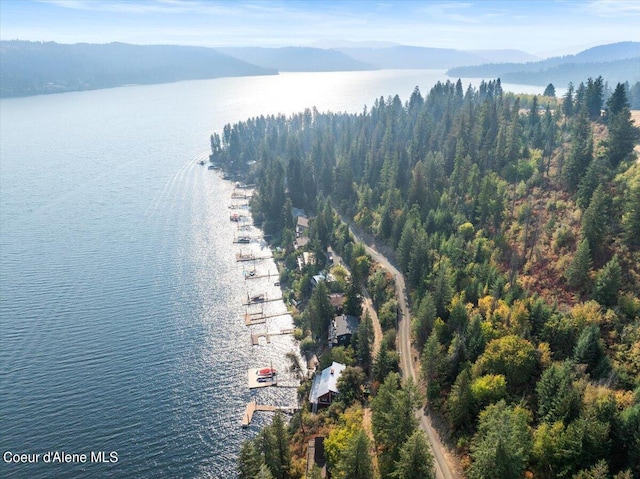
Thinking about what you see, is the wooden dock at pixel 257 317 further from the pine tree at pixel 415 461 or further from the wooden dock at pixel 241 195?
the wooden dock at pixel 241 195

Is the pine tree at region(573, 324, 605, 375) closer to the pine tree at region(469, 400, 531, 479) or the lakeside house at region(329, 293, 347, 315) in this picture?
the pine tree at region(469, 400, 531, 479)

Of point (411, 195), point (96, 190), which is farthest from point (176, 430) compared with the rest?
point (96, 190)

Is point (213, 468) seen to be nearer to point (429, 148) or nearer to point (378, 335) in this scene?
point (378, 335)

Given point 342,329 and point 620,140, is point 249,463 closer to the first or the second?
point 342,329

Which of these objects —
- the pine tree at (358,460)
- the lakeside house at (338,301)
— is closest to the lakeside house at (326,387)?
the lakeside house at (338,301)

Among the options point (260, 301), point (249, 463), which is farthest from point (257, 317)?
A: point (249, 463)

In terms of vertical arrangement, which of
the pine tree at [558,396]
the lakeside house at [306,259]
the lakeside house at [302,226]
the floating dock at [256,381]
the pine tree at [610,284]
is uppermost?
the pine tree at [610,284]

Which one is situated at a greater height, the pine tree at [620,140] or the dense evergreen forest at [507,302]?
the pine tree at [620,140]
